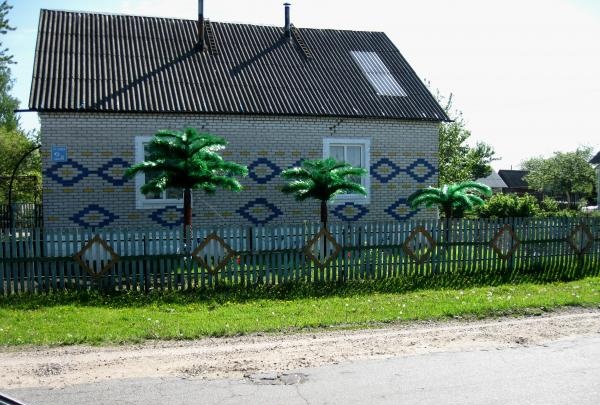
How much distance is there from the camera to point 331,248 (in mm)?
11203

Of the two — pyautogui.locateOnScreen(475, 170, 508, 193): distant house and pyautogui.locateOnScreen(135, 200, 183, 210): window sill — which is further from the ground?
pyautogui.locateOnScreen(475, 170, 508, 193): distant house

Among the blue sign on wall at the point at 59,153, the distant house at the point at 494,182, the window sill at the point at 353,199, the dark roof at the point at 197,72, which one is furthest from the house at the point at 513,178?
the blue sign on wall at the point at 59,153

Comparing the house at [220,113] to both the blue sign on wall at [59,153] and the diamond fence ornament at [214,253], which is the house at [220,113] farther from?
the diamond fence ornament at [214,253]

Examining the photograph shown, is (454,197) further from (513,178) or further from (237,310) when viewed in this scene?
(513,178)

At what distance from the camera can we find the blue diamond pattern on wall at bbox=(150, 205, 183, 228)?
1438 centimetres

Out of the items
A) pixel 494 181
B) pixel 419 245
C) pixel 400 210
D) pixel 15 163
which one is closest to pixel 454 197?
pixel 419 245

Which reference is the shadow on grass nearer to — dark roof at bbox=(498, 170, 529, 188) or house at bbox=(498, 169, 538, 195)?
house at bbox=(498, 169, 538, 195)

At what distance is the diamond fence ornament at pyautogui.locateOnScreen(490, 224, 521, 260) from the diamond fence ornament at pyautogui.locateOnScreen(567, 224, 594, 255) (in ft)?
5.19

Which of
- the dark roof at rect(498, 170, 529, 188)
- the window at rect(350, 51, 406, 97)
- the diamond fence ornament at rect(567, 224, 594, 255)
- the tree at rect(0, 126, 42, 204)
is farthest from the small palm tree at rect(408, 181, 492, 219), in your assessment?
the dark roof at rect(498, 170, 529, 188)

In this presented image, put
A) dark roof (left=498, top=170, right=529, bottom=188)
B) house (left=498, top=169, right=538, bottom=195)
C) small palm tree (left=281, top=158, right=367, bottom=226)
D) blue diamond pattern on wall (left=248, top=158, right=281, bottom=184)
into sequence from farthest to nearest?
dark roof (left=498, top=170, right=529, bottom=188)
house (left=498, top=169, right=538, bottom=195)
blue diamond pattern on wall (left=248, top=158, right=281, bottom=184)
small palm tree (left=281, top=158, right=367, bottom=226)

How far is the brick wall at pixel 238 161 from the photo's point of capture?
13711 mm

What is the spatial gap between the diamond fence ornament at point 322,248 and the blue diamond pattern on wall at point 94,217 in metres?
5.44

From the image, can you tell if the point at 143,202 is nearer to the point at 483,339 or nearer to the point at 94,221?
the point at 94,221

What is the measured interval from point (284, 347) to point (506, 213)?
15680 mm
